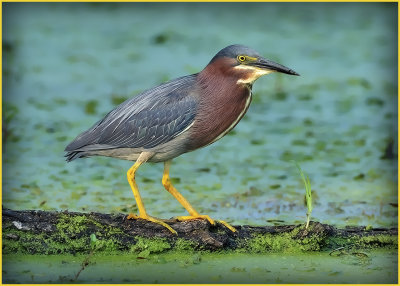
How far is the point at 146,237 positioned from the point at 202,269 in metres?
0.52

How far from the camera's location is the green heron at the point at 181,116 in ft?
22.3

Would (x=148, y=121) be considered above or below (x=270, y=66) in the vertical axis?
below

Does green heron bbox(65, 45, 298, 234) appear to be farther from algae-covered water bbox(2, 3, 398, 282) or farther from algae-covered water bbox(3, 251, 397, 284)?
algae-covered water bbox(2, 3, 398, 282)

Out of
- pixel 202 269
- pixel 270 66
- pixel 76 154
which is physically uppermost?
pixel 270 66

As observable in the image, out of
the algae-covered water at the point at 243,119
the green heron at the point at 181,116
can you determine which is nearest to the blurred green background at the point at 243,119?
the algae-covered water at the point at 243,119

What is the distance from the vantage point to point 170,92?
698 centimetres

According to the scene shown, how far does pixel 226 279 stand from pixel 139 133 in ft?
4.95

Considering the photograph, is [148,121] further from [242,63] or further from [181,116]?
[242,63]

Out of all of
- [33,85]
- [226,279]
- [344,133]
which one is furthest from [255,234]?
[33,85]

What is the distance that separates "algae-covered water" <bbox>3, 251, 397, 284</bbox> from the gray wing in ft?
3.38

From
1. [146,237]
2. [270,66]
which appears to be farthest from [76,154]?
[270,66]

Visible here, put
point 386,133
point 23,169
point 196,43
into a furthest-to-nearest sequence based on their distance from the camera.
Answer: point 196,43 < point 386,133 < point 23,169

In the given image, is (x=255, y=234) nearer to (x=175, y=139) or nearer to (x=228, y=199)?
(x=175, y=139)

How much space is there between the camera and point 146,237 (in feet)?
21.1
